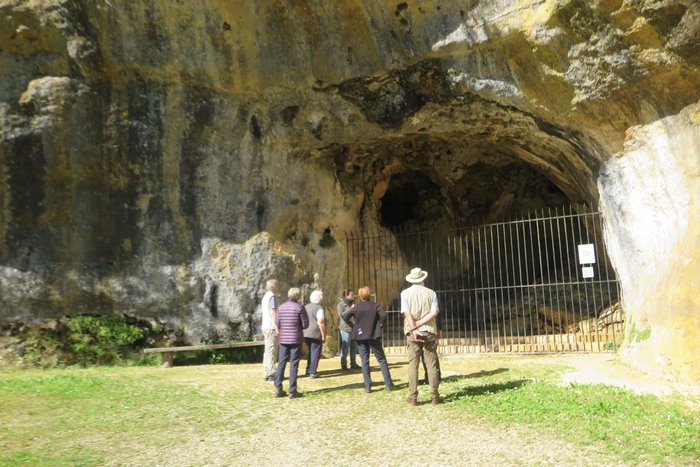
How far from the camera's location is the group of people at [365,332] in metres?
6.46

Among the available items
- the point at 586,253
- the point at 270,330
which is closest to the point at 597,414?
the point at 270,330

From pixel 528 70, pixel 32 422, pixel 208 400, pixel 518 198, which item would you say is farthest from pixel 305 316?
pixel 518 198

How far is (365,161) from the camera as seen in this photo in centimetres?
1399

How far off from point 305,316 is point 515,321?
31.3 feet

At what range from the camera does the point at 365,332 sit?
731 centimetres

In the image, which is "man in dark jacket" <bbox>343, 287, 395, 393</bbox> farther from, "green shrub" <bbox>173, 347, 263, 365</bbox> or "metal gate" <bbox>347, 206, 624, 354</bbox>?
"green shrub" <bbox>173, 347, 263, 365</bbox>

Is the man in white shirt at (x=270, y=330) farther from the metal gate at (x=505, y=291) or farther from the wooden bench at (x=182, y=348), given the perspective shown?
the metal gate at (x=505, y=291)

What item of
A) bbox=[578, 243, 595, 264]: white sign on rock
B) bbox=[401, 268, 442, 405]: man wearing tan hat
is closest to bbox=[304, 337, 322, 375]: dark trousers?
bbox=[401, 268, 442, 405]: man wearing tan hat

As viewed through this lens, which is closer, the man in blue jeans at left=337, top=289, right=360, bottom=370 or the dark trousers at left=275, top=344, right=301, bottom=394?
the dark trousers at left=275, top=344, right=301, bottom=394

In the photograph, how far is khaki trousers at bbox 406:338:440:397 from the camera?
6.36m

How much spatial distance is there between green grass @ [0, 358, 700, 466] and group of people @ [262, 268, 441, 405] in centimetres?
30

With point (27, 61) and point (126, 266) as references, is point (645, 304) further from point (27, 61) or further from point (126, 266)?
point (27, 61)

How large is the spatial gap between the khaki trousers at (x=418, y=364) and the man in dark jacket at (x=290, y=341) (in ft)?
4.99

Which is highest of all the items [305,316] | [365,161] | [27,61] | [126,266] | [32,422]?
[27,61]
